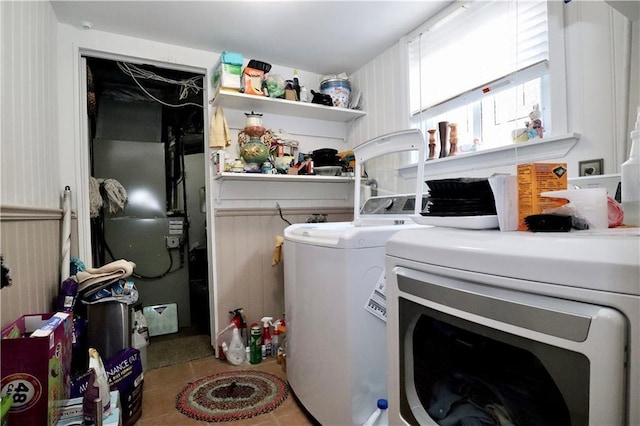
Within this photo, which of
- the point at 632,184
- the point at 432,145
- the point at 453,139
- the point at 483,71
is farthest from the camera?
the point at 432,145

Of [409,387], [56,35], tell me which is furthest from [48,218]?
[409,387]

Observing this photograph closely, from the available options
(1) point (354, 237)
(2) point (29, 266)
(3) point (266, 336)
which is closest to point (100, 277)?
(2) point (29, 266)

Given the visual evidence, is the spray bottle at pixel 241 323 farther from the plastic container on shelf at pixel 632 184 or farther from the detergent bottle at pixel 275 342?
the plastic container on shelf at pixel 632 184

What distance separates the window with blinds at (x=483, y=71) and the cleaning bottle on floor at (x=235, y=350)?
1.97m

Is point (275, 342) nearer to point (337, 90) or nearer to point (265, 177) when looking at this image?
point (265, 177)

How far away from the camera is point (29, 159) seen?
1475mm

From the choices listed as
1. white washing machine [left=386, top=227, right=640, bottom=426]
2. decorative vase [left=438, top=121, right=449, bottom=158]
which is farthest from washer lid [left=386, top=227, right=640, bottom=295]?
decorative vase [left=438, top=121, right=449, bottom=158]

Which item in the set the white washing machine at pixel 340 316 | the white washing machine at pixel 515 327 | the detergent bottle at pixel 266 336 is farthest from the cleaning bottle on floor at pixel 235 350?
the white washing machine at pixel 515 327

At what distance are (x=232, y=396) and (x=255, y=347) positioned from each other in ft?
1.51

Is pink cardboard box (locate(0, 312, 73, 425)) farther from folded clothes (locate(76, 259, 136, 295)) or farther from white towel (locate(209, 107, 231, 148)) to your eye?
white towel (locate(209, 107, 231, 148))

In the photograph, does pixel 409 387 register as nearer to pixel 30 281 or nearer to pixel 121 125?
pixel 30 281

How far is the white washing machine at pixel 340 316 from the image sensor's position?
4.23ft

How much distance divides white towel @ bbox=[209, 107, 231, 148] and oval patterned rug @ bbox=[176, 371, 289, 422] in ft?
5.16

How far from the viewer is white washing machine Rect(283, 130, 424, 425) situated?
50.7 inches
